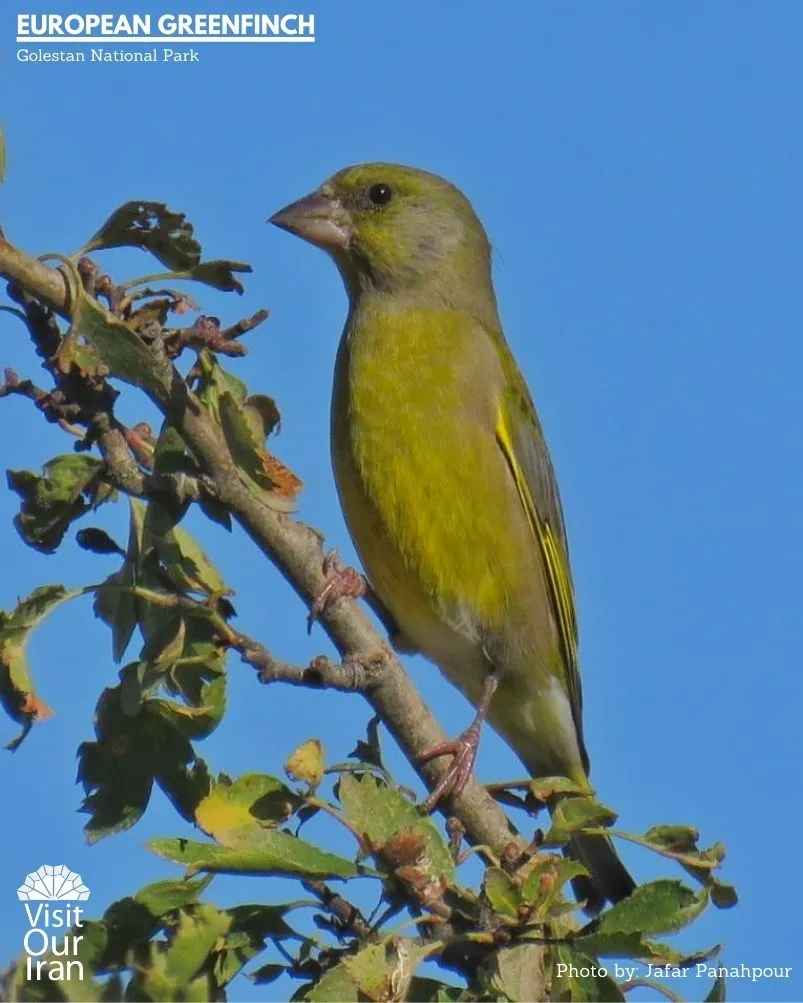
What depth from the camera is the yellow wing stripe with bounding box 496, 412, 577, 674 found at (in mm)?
5230

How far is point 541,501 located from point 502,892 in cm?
Answer: 283

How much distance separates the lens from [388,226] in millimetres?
5711

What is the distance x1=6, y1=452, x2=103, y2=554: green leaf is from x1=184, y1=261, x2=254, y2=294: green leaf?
424 mm

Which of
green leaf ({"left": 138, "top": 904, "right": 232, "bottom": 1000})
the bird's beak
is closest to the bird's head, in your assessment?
the bird's beak

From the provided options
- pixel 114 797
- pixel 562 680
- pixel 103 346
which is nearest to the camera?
pixel 103 346

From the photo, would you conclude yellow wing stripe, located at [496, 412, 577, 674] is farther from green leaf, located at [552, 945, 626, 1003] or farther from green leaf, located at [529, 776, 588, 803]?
green leaf, located at [552, 945, 626, 1003]

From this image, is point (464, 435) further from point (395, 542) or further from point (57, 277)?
point (57, 277)

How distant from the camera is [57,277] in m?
2.77

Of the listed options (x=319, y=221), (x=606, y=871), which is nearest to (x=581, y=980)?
(x=606, y=871)

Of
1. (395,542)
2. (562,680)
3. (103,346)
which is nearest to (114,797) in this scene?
(103,346)

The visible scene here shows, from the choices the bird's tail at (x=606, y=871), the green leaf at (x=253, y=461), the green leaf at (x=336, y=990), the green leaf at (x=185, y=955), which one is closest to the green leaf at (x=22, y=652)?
the green leaf at (x=253, y=461)

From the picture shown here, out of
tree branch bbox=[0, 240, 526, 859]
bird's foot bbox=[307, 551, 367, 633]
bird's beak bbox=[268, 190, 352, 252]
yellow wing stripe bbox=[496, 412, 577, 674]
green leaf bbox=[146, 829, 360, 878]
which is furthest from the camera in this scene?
bird's beak bbox=[268, 190, 352, 252]

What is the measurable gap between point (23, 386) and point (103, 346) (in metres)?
0.23

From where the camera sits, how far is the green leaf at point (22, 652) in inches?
117
